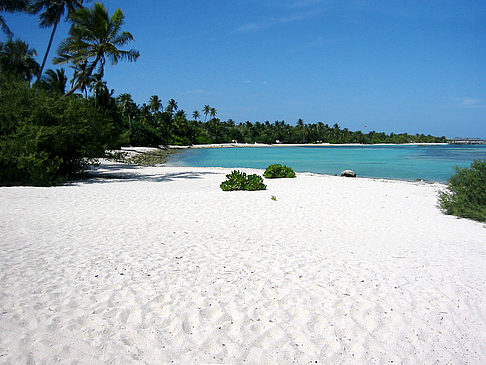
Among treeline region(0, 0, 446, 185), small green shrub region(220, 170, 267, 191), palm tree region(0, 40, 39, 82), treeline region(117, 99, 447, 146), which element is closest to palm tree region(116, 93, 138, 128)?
treeline region(117, 99, 447, 146)

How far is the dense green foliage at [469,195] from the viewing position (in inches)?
350

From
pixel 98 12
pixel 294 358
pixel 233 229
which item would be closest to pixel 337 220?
pixel 233 229

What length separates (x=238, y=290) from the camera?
13.9 feet

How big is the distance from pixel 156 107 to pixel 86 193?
84.7 metres

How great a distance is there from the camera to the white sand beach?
3059mm

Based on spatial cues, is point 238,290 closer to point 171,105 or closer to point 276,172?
point 276,172

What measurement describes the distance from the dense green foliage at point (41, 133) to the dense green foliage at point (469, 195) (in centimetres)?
1476

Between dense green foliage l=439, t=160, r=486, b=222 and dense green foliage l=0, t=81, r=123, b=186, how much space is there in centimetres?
1476

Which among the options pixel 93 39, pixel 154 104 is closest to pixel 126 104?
pixel 154 104

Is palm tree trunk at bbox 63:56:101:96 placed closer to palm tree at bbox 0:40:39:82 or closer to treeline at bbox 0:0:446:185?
treeline at bbox 0:0:446:185

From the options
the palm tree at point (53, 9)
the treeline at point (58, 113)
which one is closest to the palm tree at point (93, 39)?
the treeline at point (58, 113)

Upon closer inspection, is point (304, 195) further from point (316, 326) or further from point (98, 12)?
point (98, 12)

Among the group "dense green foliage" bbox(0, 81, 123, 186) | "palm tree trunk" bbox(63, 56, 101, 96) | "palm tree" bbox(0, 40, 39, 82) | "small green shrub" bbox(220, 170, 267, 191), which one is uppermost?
"palm tree" bbox(0, 40, 39, 82)

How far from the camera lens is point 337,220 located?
28.5ft
